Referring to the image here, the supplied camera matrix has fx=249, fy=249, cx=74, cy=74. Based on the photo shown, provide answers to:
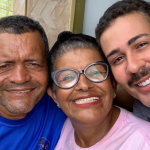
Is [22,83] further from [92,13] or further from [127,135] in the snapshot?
[92,13]

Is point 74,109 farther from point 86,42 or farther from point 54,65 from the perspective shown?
point 86,42

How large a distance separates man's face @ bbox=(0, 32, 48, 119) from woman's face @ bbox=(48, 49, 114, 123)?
179 mm

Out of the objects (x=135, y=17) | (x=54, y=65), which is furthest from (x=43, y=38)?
(x=135, y=17)

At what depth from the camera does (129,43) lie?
1.41 metres

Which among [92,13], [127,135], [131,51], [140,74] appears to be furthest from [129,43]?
[92,13]

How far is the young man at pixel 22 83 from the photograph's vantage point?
5.11 feet

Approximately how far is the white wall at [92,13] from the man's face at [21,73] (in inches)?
81.6

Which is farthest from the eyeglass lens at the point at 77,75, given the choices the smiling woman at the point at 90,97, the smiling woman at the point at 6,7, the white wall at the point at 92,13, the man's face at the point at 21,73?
the smiling woman at the point at 6,7

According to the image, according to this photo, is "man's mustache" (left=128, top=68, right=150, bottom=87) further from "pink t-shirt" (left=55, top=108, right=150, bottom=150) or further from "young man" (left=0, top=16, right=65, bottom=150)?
"young man" (left=0, top=16, right=65, bottom=150)

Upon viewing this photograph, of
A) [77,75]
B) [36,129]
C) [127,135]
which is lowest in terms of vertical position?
[36,129]

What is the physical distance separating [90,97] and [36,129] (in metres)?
0.50

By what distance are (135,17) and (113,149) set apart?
784 mm

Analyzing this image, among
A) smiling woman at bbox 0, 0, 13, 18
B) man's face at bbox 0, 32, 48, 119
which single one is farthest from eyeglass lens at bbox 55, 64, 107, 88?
smiling woman at bbox 0, 0, 13, 18

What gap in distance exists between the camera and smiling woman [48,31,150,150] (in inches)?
57.4
